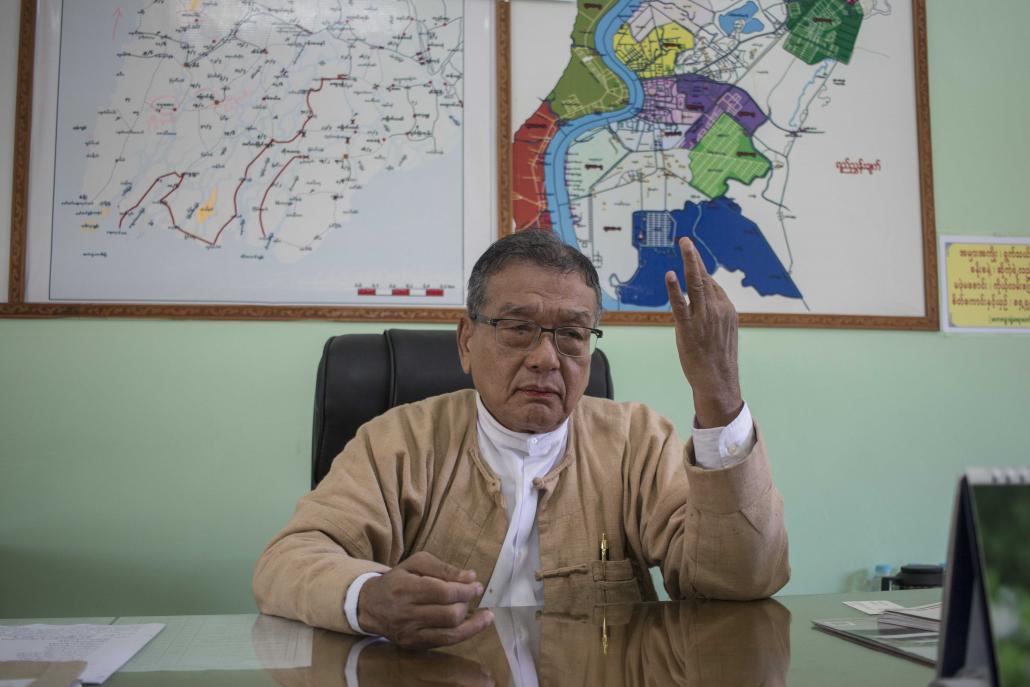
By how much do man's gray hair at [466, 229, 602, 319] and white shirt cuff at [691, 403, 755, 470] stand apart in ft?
1.65

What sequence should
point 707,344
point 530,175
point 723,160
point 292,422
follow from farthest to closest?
point 723,160 → point 530,175 → point 292,422 → point 707,344

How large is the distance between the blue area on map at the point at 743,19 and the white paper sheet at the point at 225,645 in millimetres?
2215

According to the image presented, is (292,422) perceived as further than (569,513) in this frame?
Yes

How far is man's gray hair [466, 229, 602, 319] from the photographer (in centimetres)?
167

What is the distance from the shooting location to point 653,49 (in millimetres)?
2570

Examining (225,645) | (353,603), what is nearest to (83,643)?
(225,645)

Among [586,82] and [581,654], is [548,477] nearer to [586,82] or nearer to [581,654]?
[581,654]

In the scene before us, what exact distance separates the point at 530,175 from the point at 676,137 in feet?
1.56

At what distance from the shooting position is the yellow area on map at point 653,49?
255cm

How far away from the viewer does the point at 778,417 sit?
2502 mm

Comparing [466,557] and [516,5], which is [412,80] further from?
[466,557]

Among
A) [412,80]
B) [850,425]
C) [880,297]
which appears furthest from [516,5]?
[850,425]

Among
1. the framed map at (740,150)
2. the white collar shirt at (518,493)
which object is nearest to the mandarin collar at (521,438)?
the white collar shirt at (518,493)

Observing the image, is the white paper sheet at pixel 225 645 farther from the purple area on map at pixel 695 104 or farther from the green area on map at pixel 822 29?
the green area on map at pixel 822 29
